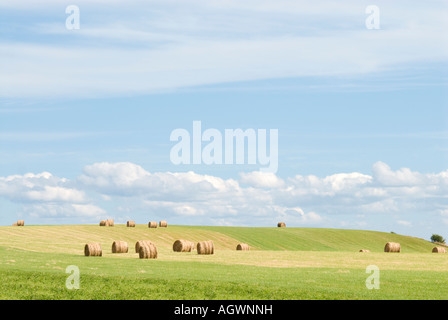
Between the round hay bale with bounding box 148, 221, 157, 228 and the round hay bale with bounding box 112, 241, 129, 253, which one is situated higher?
the round hay bale with bounding box 148, 221, 157, 228

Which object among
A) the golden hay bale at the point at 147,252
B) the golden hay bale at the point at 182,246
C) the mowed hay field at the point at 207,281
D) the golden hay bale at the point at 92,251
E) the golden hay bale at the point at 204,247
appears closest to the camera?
the mowed hay field at the point at 207,281

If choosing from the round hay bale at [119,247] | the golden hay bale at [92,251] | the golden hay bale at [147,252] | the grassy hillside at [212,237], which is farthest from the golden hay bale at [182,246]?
the golden hay bale at [147,252]

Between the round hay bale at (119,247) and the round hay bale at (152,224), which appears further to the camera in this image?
the round hay bale at (152,224)

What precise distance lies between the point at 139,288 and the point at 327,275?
10.5 m

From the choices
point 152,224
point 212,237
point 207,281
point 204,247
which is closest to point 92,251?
point 204,247

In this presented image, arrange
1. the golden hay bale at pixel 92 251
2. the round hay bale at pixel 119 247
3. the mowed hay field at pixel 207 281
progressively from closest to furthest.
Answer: the mowed hay field at pixel 207 281 < the golden hay bale at pixel 92 251 < the round hay bale at pixel 119 247

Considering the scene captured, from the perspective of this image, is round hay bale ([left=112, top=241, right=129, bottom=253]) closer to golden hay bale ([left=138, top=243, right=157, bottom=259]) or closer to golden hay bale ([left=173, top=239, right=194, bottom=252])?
golden hay bale ([left=173, top=239, right=194, bottom=252])

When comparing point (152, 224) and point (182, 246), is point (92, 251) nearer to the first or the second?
point (182, 246)

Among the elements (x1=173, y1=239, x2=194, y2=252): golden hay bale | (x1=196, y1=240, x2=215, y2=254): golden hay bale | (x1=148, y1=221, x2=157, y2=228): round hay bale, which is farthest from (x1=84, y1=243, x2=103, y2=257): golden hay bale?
(x1=148, y1=221, x2=157, y2=228): round hay bale

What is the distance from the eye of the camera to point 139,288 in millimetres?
27016

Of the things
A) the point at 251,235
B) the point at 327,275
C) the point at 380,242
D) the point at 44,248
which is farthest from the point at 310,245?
the point at 327,275

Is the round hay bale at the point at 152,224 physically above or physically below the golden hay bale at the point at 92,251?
above

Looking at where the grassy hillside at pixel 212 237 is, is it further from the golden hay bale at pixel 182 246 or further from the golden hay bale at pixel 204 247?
the golden hay bale at pixel 204 247
